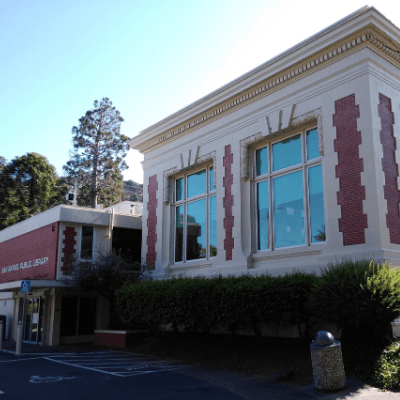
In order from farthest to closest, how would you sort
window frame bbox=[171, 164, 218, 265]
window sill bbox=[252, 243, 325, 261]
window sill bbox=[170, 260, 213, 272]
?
window frame bbox=[171, 164, 218, 265] → window sill bbox=[170, 260, 213, 272] → window sill bbox=[252, 243, 325, 261]

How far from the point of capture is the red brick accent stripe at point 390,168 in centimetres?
1195

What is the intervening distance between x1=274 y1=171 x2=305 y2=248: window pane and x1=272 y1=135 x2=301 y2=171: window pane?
42 cm

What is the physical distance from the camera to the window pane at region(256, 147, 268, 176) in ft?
50.8

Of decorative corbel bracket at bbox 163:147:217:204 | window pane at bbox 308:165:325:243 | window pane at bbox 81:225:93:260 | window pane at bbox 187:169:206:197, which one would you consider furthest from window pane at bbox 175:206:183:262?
window pane at bbox 308:165:325:243

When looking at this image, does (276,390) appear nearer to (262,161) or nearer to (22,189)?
(262,161)

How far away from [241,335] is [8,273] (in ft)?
53.7

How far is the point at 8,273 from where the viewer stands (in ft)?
82.4

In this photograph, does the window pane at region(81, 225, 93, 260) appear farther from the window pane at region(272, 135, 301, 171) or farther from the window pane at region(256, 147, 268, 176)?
the window pane at region(272, 135, 301, 171)

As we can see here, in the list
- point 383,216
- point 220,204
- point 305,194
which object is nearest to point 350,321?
point 383,216

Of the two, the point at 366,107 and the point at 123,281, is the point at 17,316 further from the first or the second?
the point at 366,107

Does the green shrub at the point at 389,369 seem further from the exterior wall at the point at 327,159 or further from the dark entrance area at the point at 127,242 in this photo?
the dark entrance area at the point at 127,242

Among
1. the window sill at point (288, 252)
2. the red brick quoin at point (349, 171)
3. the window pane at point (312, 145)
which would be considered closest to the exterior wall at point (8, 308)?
the window sill at point (288, 252)

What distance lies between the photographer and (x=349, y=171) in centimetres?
1244

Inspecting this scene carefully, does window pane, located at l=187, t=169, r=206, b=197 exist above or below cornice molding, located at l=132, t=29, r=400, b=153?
below
